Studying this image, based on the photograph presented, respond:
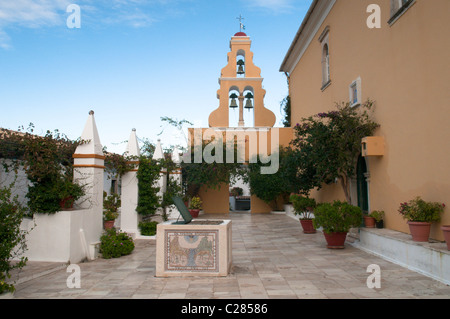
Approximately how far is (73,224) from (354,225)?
584 cm

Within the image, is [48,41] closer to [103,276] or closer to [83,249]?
[83,249]

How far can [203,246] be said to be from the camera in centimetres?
548

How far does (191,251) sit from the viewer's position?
5.48 m

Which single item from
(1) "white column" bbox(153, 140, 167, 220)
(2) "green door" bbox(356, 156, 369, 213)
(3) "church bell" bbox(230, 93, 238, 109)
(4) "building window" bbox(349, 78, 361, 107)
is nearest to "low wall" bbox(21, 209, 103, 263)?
(1) "white column" bbox(153, 140, 167, 220)

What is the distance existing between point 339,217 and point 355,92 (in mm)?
3840

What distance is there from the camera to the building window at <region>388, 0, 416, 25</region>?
669cm

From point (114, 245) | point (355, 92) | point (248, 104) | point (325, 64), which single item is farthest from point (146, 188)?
point (248, 104)

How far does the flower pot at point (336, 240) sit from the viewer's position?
7812 millimetres

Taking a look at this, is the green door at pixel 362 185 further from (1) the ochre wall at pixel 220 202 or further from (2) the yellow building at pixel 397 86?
(1) the ochre wall at pixel 220 202

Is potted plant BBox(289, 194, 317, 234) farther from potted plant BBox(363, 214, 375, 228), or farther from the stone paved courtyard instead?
the stone paved courtyard

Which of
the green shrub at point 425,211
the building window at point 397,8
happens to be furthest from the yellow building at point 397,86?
the green shrub at point 425,211

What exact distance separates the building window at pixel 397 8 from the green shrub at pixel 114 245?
736 centimetres

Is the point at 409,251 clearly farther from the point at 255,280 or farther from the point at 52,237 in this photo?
the point at 52,237
